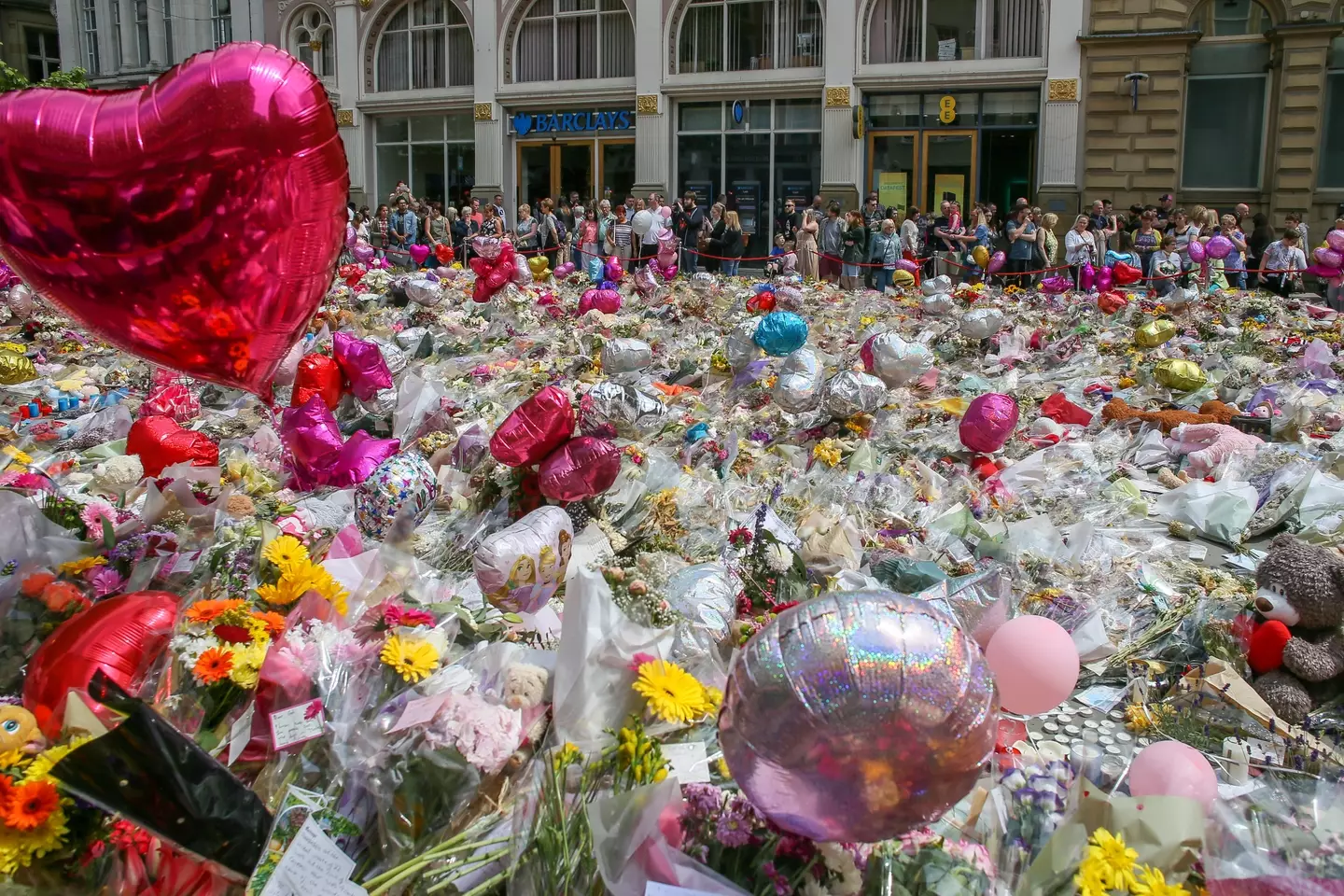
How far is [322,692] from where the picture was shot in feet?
7.36

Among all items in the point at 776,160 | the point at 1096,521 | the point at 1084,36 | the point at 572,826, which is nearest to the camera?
the point at 572,826

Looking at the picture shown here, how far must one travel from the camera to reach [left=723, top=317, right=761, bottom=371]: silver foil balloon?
263 inches

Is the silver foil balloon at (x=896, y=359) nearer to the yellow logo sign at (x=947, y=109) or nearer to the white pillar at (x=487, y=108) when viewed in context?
the yellow logo sign at (x=947, y=109)

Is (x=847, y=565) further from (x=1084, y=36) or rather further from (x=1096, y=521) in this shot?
(x=1084, y=36)

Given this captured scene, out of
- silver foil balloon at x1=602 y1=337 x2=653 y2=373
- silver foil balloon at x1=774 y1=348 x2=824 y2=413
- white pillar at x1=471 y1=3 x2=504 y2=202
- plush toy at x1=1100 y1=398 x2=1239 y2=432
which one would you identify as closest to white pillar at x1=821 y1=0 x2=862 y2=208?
white pillar at x1=471 y1=3 x2=504 y2=202

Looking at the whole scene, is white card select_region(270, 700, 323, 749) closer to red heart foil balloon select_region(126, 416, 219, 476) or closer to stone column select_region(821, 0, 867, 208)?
red heart foil balloon select_region(126, 416, 219, 476)

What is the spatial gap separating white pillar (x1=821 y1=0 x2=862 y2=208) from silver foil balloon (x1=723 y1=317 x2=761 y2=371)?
11.3m

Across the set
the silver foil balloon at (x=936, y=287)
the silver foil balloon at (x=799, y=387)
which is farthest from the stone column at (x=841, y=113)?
the silver foil balloon at (x=799, y=387)

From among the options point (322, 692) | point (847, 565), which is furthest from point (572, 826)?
point (847, 565)

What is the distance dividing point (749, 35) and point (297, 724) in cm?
1762

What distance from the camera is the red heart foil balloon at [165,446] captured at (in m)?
4.85

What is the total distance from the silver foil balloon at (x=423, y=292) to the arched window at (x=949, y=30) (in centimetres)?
1047

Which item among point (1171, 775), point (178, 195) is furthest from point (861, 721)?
point (178, 195)

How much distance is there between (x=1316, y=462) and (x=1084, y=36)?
12872 mm
